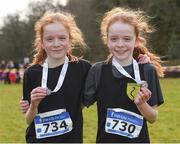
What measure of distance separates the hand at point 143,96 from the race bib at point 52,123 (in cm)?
67

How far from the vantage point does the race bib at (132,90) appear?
3947mm

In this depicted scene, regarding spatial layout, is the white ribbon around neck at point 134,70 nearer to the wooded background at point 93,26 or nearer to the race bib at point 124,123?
the race bib at point 124,123

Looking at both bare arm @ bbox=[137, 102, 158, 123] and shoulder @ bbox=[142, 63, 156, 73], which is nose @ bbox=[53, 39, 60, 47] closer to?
shoulder @ bbox=[142, 63, 156, 73]

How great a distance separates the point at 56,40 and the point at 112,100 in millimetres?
690

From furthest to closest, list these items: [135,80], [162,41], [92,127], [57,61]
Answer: [162,41] < [92,127] < [57,61] < [135,80]

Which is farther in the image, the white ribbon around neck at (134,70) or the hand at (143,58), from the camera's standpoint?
the hand at (143,58)

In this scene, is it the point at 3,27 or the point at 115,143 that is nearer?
the point at 115,143

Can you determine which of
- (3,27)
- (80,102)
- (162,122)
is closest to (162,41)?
(3,27)

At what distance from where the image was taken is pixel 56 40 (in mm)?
4254

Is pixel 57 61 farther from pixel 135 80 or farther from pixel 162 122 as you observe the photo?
pixel 162 122

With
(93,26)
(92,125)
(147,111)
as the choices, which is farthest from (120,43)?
(93,26)

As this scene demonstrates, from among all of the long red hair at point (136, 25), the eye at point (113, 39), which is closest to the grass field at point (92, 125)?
the long red hair at point (136, 25)

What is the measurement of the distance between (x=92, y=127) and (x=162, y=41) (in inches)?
1390

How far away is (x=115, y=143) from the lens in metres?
4.09
